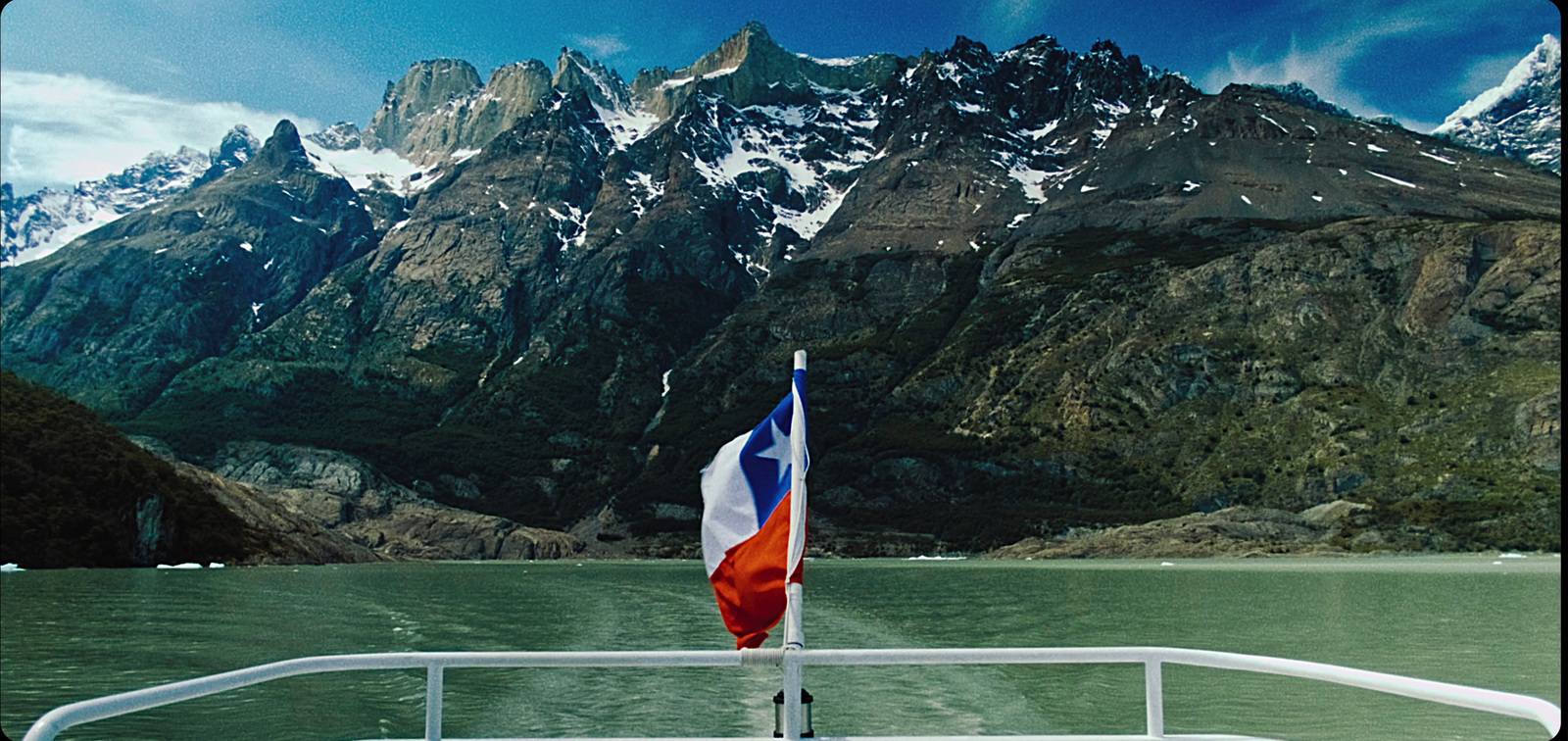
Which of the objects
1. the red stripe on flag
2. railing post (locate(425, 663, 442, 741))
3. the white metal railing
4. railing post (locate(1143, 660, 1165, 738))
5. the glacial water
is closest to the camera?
the white metal railing

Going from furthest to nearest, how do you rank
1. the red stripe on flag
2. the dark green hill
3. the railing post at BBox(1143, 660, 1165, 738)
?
the dark green hill, the red stripe on flag, the railing post at BBox(1143, 660, 1165, 738)

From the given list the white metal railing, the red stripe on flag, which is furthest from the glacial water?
the white metal railing

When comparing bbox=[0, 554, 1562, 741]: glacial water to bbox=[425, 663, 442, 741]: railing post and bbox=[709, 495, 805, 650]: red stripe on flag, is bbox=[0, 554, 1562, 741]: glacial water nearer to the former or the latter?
bbox=[709, 495, 805, 650]: red stripe on flag

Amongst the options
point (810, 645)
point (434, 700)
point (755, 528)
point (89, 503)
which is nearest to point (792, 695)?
point (755, 528)

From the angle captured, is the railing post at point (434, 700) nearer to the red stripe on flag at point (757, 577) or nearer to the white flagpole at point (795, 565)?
the red stripe on flag at point (757, 577)

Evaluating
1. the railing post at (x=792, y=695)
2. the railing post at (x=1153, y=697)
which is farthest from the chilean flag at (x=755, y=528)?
the railing post at (x=1153, y=697)

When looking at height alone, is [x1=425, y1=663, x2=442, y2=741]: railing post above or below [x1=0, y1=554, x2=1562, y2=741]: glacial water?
above

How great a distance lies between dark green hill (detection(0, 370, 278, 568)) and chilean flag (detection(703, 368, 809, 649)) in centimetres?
17081

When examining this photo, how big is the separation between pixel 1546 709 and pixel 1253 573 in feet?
460

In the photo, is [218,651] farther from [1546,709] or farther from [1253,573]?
[1253,573]

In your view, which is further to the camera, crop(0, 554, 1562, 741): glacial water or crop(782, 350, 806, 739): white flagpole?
crop(0, 554, 1562, 741): glacial water

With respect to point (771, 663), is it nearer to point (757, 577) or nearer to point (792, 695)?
point (792, 695)

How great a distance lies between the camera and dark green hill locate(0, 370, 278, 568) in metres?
152

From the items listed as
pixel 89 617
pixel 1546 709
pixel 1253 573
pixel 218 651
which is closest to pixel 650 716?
pixel 1546 709
